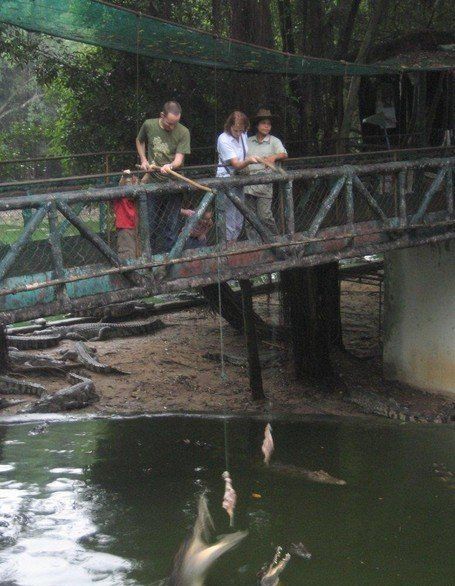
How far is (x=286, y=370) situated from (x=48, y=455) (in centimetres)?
492

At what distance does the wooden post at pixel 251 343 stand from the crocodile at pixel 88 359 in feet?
8.41

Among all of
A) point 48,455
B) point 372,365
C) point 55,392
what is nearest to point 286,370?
point 372,365

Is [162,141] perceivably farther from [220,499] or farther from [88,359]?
[88,359]

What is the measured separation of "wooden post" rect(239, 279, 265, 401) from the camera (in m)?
11.8

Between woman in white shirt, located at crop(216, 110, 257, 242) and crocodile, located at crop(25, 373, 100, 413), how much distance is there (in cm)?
468

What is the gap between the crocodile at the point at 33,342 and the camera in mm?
16094

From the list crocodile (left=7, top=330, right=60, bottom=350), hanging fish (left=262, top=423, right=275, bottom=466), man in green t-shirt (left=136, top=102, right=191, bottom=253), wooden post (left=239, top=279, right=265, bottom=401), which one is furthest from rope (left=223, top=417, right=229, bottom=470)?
crocodile (left=7, top=330, right=60, bottom=350)

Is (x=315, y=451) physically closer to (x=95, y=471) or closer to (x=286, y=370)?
(x=95, y=471)

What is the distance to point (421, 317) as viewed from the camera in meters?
13.0

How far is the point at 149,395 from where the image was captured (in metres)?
13.2

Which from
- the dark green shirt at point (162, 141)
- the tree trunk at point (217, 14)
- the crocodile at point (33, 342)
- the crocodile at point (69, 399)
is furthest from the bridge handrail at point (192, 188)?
the crocodile at point (33, 342)

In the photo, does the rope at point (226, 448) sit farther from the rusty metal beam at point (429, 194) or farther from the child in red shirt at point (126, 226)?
the rusty metal beam at point (429, 194)

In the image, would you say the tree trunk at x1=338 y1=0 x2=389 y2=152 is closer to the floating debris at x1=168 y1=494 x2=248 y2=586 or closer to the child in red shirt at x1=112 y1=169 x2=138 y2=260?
the child in red shirt at x1=112 y1=169 x2=138 y2=260

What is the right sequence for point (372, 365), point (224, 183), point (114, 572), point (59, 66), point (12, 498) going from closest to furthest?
point (114, 572) < point (224, 183) < point (12, 498) < point (59, 66) < point (372, 365)
